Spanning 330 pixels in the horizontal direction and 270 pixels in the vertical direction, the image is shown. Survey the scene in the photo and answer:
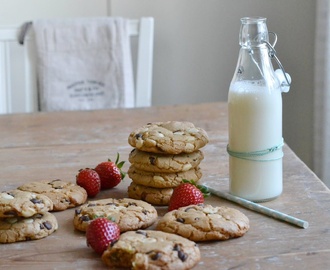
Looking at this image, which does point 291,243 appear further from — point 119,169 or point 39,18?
point 39,18

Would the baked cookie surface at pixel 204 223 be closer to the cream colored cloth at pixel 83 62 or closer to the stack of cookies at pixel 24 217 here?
the stack of cookies at pixel 24 217

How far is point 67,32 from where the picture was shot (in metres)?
2.54

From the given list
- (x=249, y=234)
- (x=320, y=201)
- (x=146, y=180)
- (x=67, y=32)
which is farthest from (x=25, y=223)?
(x=67, y=32)

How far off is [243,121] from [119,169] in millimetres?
288

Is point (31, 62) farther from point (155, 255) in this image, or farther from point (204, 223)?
point (155, 255)

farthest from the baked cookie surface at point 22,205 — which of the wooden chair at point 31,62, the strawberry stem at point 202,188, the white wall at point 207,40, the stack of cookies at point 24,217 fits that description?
the white wall at point 207,40

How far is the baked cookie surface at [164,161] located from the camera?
1.29 meters

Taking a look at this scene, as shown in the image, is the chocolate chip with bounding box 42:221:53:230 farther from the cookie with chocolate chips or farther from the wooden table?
the cookie with chocolate chips

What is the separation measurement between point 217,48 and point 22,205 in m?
1.81

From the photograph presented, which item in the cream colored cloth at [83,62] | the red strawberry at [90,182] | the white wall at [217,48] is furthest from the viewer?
the white wall at [217,48]

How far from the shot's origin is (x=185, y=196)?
1251 millimetres

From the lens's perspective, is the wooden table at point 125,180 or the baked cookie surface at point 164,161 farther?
the baked cookie surface at point 164,161

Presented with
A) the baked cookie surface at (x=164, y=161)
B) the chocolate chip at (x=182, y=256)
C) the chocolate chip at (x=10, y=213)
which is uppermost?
the baked cookie surface at (x=164, y=161)

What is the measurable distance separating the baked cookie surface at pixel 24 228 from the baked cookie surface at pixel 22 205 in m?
0.04
